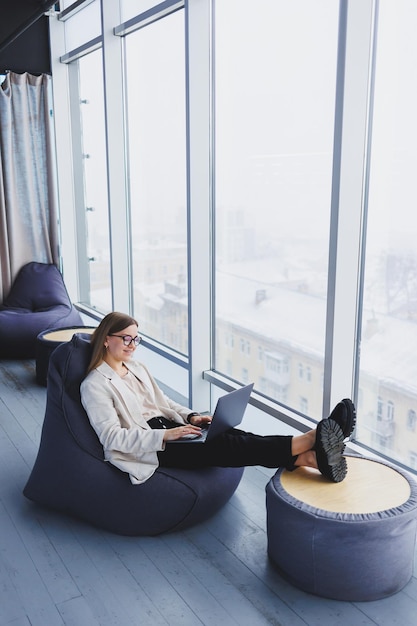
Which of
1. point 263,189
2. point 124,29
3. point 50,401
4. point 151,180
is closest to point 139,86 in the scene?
point 124,29

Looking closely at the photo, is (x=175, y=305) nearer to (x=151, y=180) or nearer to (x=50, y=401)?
(x=151, y=180)

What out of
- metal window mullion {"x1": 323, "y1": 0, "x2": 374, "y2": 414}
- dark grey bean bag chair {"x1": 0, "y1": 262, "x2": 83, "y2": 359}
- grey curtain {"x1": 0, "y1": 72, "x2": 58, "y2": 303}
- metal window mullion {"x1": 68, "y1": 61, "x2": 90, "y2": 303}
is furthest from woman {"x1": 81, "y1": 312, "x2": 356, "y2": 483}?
metal window mullion {"x1": 68, "y1": 61, "x2": 90, "y2": 303}

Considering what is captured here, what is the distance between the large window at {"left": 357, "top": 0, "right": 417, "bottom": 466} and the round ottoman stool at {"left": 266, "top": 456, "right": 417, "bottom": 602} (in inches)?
22.2

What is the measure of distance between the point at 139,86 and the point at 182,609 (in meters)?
4.25

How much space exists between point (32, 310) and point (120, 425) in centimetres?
384

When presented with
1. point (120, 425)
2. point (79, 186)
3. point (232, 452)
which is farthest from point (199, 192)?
point (79, 186)

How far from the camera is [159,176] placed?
5.25m

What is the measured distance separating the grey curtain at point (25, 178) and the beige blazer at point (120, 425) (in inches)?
161

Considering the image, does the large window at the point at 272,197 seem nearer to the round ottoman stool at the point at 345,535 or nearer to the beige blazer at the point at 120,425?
the round ottoman stool at the point at 345,535

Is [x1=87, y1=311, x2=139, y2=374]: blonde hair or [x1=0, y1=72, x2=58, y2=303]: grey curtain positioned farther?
[x1=0, y1=72, x2=58, y2=303]: grey curtain

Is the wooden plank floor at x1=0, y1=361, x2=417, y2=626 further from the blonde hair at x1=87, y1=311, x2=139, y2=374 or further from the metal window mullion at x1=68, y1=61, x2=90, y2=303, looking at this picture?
the metal window mullion at x1=68, y1=61, x2=90, y2=303

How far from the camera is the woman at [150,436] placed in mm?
2801

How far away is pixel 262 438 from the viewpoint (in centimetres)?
299

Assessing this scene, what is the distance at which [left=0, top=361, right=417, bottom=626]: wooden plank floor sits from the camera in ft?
8.08
